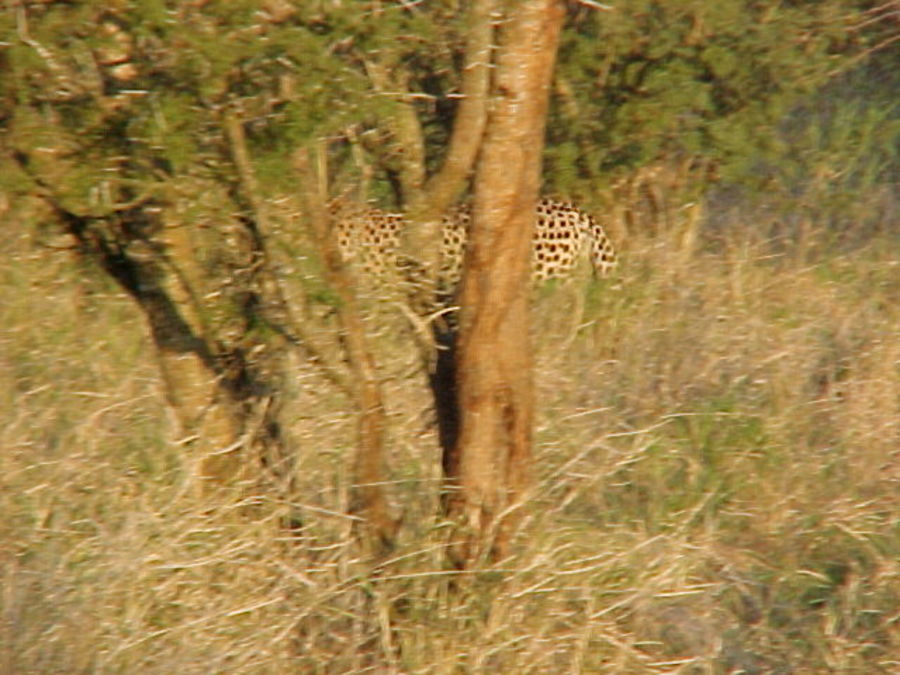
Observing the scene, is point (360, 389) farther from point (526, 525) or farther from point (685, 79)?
point (685, 79)

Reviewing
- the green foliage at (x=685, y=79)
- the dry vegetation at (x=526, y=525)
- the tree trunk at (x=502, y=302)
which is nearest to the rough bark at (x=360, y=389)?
the dry vegetation at (x=526, y=525)

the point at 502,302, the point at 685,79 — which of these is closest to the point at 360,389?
the point at 502,302

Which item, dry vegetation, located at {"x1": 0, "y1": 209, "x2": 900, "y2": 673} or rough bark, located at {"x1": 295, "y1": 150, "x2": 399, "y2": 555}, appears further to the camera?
rough bark, located at {"x1": 295, "y1": 150, "x2": 399, "y2": 555}

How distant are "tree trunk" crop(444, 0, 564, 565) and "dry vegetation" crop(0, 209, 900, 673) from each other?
0.12 metres

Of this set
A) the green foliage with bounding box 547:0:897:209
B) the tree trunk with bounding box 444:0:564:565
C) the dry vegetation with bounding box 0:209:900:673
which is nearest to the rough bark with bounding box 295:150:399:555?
the dry vegetation with bounding box 0:209:900:673

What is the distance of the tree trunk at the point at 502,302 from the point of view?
3.09m

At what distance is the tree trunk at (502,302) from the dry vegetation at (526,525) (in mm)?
123

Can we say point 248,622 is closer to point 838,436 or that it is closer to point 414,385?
point 414,385

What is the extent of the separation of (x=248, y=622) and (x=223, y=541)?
11.1 inches

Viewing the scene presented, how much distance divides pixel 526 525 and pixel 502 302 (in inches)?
21.9

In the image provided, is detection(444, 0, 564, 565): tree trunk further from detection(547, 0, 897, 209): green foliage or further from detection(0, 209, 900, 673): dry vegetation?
detection(547, 0, 897, 209): green foliage

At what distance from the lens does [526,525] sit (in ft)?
10.6

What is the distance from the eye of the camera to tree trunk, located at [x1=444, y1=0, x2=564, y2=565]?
3094 mm

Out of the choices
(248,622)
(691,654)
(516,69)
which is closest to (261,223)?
(516,69)
